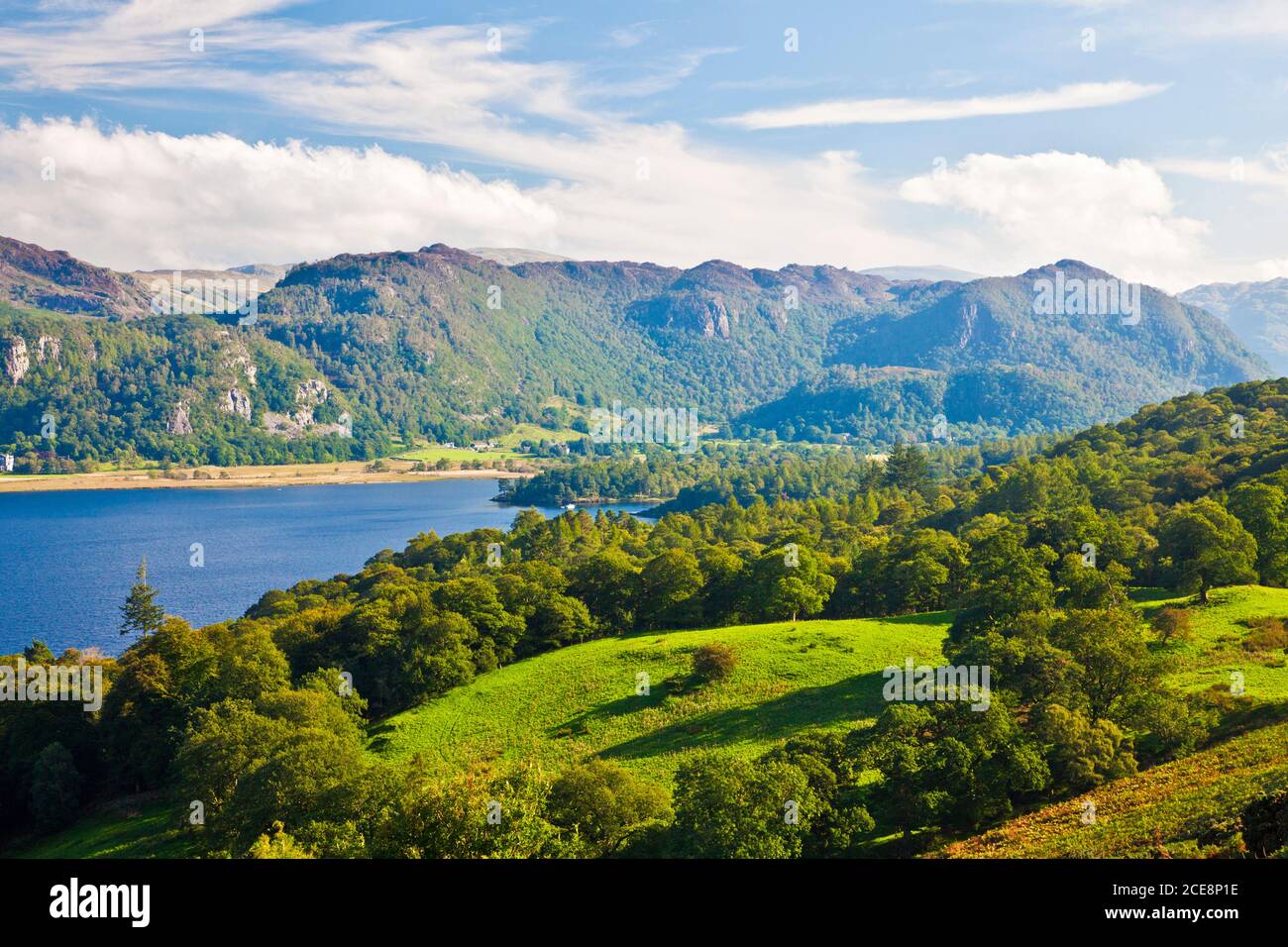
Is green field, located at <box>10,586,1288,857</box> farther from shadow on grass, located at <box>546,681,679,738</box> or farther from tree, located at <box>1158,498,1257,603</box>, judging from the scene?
tree, located at <box>1158,498,1257,603</box>

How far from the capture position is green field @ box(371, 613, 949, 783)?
50.1m

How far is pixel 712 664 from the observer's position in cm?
5922

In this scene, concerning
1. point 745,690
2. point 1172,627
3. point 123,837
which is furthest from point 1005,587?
point 123,837

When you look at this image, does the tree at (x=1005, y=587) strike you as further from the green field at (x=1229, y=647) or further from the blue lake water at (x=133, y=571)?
the blue lake water at (x=133, y=571)

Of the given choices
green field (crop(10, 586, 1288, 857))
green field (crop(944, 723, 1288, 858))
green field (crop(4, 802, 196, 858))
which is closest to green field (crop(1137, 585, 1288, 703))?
green field (crop(10, 586, 1288, 857))

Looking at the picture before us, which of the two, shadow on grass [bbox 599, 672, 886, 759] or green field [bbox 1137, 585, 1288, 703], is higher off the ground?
green field [bbox 1137, 585, 1288, 703]

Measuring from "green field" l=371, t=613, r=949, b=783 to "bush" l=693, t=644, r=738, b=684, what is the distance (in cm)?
93

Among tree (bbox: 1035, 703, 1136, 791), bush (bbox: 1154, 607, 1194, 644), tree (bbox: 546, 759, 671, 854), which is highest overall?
bush (bbox: 1154, 607, 1194, 644)

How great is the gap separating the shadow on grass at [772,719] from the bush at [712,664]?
483 cm

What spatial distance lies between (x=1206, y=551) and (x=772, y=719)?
32493 millimetres

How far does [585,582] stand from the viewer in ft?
269
